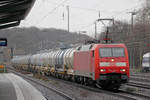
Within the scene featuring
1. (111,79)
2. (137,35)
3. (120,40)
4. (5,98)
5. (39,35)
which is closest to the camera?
(5,98)

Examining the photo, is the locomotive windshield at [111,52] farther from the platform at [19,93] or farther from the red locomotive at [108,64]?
the platform at [19,93]

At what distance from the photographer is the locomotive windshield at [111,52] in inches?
723

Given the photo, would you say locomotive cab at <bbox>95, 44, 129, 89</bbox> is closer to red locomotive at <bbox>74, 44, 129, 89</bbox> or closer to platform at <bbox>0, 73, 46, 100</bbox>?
red locomotive at <bbox>74, 44, 129, 89</bbox>

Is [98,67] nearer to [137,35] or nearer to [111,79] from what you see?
[111,79]

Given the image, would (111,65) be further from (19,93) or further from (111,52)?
(19,93)

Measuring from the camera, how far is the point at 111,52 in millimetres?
18531

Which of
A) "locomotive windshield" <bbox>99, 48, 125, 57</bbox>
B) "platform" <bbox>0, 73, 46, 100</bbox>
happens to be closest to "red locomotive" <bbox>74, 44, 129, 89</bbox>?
"locomotive windshield" <bbox>99, 48, 125, 57</bbox>

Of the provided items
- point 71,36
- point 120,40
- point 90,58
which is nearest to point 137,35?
point 120,40

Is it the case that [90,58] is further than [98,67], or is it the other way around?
[90,58]

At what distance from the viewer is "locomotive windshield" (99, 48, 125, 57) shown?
1838cm

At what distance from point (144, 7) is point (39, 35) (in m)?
20.7

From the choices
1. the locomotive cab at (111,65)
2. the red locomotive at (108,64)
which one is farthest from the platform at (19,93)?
the locomotive cab at (111,65)

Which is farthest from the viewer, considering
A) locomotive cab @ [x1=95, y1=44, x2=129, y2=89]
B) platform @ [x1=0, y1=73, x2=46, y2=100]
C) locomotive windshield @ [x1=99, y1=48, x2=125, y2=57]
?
locomotive windshield @ [x1=99, y1=48, x2=125, y2=57]

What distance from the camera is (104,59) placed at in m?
18.2
